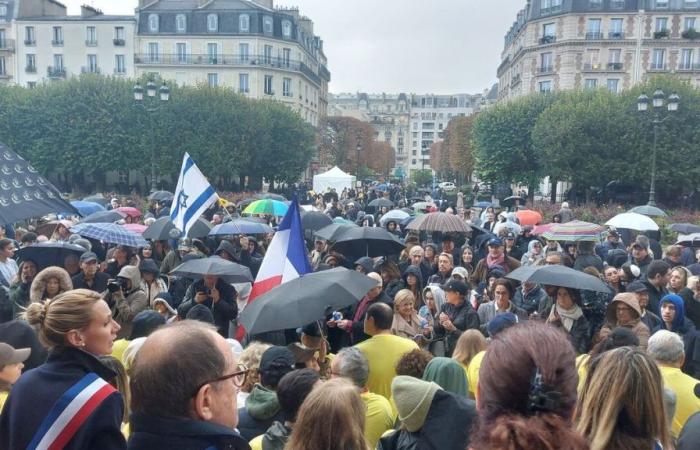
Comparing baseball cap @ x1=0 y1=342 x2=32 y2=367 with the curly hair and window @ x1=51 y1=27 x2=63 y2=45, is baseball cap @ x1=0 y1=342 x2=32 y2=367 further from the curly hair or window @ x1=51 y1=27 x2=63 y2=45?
window @ x1=51 y1=27 x2=63 y2=45

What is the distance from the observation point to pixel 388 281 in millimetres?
8312

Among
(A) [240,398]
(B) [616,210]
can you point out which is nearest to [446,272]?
(A) [240,398]

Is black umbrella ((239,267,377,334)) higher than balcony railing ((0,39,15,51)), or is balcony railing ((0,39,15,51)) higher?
balcony railing ((0,39,15,51))

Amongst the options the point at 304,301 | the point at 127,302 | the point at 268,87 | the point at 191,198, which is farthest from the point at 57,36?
the point at 304,301

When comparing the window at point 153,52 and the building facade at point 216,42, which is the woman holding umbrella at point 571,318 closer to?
the building facade at point 216,42

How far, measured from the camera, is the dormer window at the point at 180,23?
176ft

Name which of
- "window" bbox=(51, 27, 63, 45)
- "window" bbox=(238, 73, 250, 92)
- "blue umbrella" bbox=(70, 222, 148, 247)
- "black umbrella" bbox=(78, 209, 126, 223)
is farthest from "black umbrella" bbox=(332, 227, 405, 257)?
"window" bbox=(51, 27, 63, 45)

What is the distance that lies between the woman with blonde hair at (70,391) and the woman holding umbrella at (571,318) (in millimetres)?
4414

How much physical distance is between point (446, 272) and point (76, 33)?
53453mm

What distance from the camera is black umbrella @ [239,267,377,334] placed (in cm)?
493

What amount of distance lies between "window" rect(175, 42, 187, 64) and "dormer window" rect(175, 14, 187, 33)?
1.15 m

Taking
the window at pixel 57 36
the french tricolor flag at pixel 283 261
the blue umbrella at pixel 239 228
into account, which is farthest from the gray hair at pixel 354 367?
the window at pixel 57 36

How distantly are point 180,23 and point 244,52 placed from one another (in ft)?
19.1

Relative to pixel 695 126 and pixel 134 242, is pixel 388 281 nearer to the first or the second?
pixel 134 242
